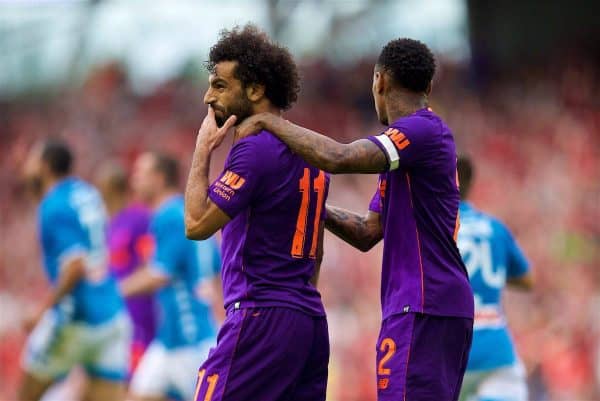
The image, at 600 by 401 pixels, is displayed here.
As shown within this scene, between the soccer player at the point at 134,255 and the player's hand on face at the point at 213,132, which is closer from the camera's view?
the player's hand on face at the point at 213,132

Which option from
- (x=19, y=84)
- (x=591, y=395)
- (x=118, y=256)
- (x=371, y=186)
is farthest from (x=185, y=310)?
(x=19, y=84)

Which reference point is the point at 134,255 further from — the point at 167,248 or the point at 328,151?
the point at 328,151

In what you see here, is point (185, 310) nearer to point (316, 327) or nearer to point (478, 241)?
point (478, 241)

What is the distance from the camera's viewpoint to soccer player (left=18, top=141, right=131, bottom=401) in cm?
956

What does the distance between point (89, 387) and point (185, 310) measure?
113 cm

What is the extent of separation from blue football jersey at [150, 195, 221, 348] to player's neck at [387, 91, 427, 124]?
4047mm

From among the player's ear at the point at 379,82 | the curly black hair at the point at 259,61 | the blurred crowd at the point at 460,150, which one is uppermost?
the curly black hair at the point at 259,61

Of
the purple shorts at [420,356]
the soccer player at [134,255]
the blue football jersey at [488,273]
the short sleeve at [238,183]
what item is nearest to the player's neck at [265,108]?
the short sleeve at [238,183]

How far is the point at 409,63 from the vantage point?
5.75m

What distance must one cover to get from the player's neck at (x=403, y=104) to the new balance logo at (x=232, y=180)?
859 mm

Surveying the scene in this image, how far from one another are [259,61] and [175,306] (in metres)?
4.34

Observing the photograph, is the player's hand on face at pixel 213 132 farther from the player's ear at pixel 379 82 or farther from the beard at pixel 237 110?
the player's ear at pixel 379 82

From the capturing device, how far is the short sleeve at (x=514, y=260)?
25.8 feet

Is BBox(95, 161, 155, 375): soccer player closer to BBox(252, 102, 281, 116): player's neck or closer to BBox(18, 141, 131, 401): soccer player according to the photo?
BBox(18, 141, 131, 401): soccer player
